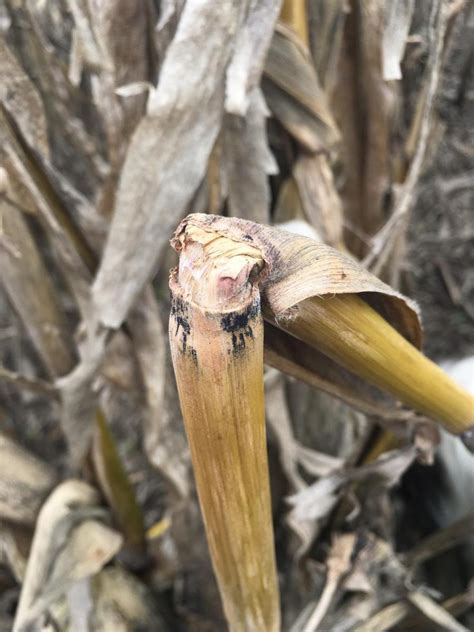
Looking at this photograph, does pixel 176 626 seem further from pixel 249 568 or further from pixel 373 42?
pixel 373 42

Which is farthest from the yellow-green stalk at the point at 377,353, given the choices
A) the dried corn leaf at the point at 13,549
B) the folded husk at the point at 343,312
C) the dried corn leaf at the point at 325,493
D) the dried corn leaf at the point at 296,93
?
the dried corn leaf at the point at 13,549

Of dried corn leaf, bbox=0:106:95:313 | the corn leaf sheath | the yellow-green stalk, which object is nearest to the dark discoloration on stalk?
the yellow-green stalk

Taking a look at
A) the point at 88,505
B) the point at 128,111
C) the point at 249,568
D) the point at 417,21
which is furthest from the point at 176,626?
the point at 417,21

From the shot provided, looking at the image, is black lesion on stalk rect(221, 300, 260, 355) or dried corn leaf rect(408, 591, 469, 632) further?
dried corn leaf rect(408, 591, 469, 632)

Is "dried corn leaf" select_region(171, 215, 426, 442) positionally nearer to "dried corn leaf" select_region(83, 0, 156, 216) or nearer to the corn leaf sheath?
the corn leaf sheath

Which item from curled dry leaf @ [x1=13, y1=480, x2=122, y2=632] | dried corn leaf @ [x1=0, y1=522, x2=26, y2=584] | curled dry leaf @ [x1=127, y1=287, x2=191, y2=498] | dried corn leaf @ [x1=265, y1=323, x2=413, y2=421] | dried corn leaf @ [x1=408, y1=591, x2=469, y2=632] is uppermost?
dried corn leaf @ [x1=265, y1=323, x2=413, y2=421]

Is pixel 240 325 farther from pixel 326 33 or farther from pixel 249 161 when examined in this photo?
pixel 326 33

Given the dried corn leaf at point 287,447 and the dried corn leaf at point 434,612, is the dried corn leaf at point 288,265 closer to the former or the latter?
the dried corn leaf at point 287,447
